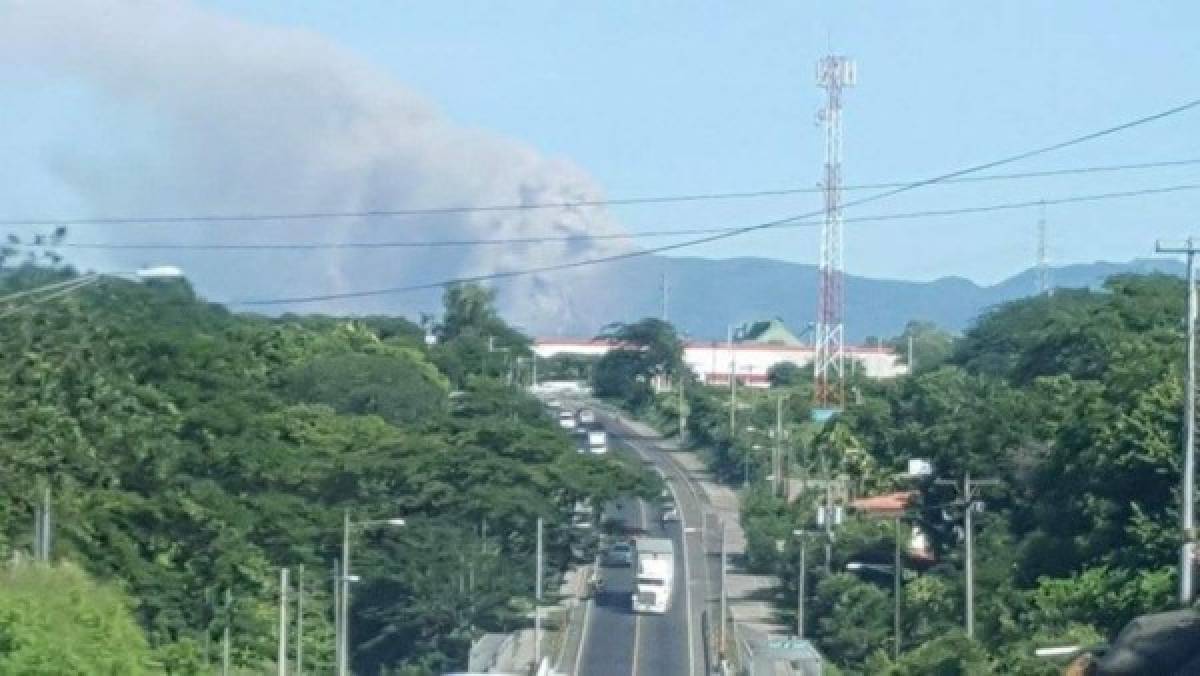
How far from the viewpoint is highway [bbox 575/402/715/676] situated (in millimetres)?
67188

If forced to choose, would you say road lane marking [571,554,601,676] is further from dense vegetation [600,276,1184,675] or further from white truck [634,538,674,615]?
dense vegetation [600,276,1184,675]

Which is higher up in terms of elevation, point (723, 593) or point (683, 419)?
point (683, 419)

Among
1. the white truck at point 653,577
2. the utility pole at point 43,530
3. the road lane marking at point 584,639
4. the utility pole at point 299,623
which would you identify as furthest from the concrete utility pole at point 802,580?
the utility pole at point 43,530

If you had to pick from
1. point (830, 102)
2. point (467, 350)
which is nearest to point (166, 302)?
point (830, 102)

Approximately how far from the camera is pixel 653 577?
7700 cm

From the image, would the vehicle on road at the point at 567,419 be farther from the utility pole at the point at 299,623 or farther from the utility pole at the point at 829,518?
the utility pole at the point at 299,623

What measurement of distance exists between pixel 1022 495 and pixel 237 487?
60.6 ft

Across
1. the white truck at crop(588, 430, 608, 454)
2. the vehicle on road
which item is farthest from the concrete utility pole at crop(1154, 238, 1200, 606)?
the vehicle on road

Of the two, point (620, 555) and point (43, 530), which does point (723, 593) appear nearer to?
point (620, 555)

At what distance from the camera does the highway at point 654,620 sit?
220ft

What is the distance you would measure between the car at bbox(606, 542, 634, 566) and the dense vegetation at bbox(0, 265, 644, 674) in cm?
401

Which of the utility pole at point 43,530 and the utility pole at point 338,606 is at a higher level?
the utility pole at point 43,530

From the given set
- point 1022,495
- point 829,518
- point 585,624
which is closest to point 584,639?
point 585,624

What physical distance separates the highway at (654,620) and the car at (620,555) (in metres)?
0.28
